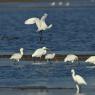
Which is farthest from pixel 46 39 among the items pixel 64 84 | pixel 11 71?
pixel 64 84

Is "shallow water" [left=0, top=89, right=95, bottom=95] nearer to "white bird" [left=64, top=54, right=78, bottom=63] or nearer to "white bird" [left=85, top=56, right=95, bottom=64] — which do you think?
"white bird" [left=85, top=56, right=95, bottom=64]

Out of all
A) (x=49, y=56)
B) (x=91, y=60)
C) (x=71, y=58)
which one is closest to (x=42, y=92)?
(x=91, y=60)

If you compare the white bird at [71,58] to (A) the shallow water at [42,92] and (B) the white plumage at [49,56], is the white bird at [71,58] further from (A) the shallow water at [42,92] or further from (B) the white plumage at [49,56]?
(A) the shallow water at [42,92]

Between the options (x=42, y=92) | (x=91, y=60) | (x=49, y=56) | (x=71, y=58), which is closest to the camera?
(x=42, y=92)

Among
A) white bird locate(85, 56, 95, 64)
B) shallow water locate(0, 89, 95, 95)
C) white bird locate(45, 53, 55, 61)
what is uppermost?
white bird locate(45, 53, 55, 61)

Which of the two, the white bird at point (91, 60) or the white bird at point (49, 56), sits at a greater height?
the white bird at point (49, 56)

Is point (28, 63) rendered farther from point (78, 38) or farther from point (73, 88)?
point (78, 38)

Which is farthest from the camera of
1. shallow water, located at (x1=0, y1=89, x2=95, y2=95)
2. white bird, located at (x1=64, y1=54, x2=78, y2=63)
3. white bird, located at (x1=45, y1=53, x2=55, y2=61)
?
white bird, located at (x1=45, y1=53, x2=55, y2=61)

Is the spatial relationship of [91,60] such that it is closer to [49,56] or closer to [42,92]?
[49,56]

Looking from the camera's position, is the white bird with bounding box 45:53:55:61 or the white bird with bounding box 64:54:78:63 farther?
the white bird with bounding box 45:53:55:61

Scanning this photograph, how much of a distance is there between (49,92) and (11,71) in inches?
155

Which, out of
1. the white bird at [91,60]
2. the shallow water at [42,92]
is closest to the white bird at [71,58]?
the white bird at [91,60]

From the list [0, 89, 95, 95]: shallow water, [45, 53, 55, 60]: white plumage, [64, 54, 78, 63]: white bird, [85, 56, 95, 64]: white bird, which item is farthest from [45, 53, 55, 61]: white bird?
[0, 89, 95, 95]: shallow water

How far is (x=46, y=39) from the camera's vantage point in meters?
30.3
